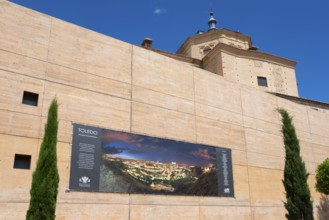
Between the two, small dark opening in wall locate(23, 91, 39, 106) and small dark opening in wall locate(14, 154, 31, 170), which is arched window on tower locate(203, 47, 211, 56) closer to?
small dark opening in wall locate(23, 91, 39, 106)

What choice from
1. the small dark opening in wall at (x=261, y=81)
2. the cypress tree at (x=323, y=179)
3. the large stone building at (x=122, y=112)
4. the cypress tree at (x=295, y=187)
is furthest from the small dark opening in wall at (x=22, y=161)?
the small dark opening in wall at (x=261, y=81)

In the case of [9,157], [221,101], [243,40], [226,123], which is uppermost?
[243,40]

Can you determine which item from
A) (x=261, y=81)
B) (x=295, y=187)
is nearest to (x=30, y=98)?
(x=295, y=187)

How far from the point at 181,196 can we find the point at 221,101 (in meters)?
6.15

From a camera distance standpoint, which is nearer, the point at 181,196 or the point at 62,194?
the point at 62,194

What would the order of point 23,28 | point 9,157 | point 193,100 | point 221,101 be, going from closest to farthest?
point 9,157, point 23,28, point 193,100, point 221,101

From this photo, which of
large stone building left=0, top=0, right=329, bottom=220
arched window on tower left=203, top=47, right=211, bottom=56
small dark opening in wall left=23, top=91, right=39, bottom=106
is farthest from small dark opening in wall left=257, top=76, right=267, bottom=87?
small dark opening in wall left=23, top=91, right=39, bottom=106

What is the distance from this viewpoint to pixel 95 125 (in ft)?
45.0

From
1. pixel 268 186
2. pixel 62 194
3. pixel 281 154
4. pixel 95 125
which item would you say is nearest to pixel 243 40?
pixel 281 154

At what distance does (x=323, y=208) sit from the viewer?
21641 mm

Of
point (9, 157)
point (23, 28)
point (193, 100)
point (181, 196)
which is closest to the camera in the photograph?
point (9, 157)

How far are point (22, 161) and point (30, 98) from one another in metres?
2.36

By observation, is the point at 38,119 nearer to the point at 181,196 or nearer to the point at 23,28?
the point at 23,28

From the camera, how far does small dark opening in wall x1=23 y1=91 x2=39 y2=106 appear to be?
12562 millimetres
